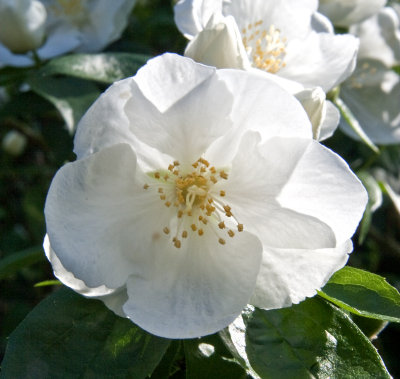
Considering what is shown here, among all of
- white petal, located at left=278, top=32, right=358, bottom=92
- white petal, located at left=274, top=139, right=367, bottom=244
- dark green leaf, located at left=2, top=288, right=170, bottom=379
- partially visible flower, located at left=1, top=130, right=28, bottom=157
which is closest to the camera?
white petal, located at left=274, top=139, right=367, bottom=244

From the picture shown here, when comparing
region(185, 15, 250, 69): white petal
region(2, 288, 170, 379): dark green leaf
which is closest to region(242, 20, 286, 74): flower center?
region(185, 15, 250, 69): white petal

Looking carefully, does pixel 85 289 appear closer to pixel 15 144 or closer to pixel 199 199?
pixel 199 199

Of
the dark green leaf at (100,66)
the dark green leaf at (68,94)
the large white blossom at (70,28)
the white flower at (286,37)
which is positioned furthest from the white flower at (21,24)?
the white flower at (286,37)

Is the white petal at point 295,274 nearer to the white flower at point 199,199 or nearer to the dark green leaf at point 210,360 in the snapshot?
the white flower at point 199,199

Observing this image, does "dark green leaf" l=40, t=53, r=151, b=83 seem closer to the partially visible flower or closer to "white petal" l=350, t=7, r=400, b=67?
"white petal" l=350, t=7, r=400, b=67

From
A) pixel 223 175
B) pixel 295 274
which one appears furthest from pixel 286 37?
pixel 295 274

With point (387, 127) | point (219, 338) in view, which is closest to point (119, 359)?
point (219, 338)

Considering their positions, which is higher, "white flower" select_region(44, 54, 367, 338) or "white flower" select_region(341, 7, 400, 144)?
"white flower" select_region(44, 54, 367, 338)

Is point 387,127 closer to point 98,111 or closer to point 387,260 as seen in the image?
point 387,260
